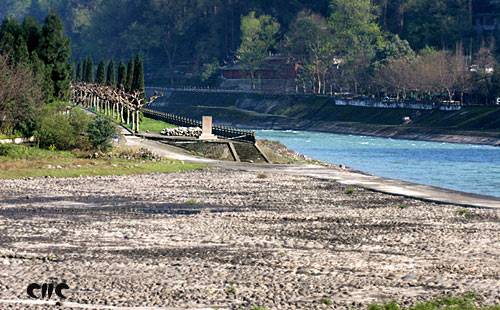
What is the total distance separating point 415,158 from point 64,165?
48233 millimetres

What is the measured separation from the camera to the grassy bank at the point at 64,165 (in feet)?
220

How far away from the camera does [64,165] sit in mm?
71438

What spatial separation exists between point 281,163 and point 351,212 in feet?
123

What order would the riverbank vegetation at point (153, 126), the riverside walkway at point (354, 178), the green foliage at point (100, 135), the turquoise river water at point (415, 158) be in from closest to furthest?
the riverside walkway at point (354, 178) → the green foliage at point (100, 135) → the turquoise river water at point (415, 158) → the riverbank vegetation at point (153, 126)

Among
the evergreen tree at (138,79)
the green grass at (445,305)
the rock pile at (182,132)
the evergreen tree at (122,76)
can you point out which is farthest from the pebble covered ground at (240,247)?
the evergreen tree at (122,76)

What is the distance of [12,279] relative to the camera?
32.4 metres

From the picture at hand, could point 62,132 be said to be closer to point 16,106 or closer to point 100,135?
point 100,135

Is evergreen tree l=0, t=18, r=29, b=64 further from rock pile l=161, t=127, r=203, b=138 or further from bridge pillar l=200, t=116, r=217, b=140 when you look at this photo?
bridge pillar l=200, t=116, r=217, b=140

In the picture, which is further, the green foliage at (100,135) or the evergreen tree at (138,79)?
the evergreen tree at (138,79)

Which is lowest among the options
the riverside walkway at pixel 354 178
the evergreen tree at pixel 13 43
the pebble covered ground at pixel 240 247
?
the riverside walkway at pixel 354 178

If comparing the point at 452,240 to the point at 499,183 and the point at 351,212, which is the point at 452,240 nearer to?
the point at 351,212

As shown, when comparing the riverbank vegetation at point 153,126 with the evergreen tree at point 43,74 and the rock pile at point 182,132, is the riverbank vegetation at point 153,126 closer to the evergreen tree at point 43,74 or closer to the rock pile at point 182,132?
the rock pile at point 182,132

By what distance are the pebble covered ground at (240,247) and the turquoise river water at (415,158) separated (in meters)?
21.1

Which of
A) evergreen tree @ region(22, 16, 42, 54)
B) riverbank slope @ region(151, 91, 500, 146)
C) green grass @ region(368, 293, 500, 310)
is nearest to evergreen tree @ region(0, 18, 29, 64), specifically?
evergreen tree @ region(22, 16, 42, 54)
